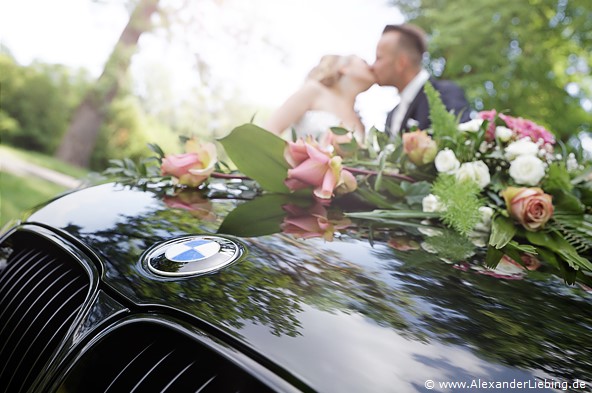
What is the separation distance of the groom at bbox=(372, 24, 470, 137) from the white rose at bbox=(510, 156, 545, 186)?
10.3 ft

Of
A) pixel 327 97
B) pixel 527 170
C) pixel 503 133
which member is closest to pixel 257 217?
pixel 527 170

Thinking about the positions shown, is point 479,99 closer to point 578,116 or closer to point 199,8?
point 578,116

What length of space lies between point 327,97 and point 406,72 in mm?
824

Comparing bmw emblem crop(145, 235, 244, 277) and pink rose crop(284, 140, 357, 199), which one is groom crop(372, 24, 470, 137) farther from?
bmw emblem crop(145, 235, 244, 277)

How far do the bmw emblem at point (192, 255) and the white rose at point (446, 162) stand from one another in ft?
2.62

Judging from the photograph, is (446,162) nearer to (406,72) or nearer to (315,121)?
(315,121)

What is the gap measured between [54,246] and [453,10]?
39.4ft

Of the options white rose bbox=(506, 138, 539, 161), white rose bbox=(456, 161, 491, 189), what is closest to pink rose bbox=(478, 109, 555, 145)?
white rose bbox=(506, 138, 539, 161)

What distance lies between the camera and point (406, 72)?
16.1 ft

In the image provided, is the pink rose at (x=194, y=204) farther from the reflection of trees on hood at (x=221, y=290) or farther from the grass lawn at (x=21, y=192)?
the grass lawn at (x=21, y=192)

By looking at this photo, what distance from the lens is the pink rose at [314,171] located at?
1453mm

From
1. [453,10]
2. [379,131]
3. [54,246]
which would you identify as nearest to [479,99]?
[453,10]

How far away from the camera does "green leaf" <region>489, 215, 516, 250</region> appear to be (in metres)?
1.28

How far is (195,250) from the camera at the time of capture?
3.46 ft
